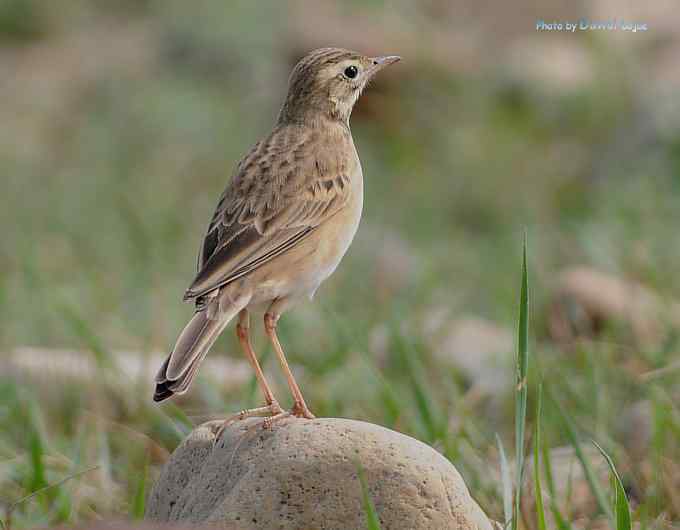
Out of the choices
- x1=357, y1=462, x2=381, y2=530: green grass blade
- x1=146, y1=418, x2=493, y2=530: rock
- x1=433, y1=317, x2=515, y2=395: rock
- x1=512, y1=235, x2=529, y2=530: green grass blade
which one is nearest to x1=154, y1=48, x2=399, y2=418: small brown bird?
x1=146, y1=418, x2=493, y2=530: rock

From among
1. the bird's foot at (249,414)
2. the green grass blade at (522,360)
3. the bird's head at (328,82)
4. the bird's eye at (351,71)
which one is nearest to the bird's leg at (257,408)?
the bird's foot at (249,414)

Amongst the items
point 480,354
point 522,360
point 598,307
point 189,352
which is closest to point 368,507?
point 522,360

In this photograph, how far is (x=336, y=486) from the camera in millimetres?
3393

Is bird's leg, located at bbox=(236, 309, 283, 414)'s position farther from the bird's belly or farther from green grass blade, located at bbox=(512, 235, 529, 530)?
green grass blade, located at bbox=(512, 235, 529, 530)

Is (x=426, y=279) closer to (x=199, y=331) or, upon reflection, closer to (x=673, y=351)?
(x=673, y=351)

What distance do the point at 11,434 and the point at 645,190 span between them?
5762 millimetres

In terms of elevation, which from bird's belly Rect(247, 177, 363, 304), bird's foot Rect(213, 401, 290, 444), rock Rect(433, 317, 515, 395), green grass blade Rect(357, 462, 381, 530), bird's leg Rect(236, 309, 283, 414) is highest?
bird's belly Rect(247, 177, 363, 304)

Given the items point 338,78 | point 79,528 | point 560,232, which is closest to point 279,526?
point 79,528

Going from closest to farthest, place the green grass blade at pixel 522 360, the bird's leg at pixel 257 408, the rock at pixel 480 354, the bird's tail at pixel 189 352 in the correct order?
the green grass blade at pixel 522 360 < the bird's tail at pixel 189 352 < the bird's leg at pixel 257 408 < the rock at pixel 480 354

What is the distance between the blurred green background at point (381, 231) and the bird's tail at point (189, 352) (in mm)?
441

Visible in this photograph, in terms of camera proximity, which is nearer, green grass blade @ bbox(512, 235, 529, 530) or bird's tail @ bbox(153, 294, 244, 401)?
green grass blade @ bbox(512, 235, 529, 530)

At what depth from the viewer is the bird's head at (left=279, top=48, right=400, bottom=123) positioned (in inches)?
198

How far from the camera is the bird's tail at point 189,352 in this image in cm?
375

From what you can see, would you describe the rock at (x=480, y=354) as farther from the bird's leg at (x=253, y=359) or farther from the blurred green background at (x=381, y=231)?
the bird's leg at (x=253, y=359)
